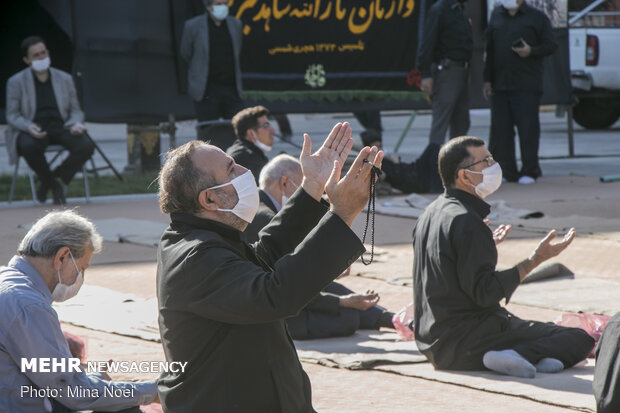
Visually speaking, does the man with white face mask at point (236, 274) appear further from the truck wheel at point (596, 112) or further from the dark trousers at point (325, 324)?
the truck wheel at point (596, 112)

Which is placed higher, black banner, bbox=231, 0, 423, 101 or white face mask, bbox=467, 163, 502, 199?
black banner, bbox=231, 0, 423, 101

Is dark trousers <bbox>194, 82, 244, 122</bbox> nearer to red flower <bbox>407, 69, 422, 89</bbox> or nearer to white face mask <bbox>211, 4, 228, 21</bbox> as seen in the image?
white face mask <bbox>211, 4, 228, 21</bbox>

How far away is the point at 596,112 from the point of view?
20.8m

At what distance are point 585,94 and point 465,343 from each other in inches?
552

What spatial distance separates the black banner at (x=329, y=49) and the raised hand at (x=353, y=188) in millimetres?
10420

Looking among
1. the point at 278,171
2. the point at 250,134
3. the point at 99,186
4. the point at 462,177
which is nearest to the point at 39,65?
the point at 99,186

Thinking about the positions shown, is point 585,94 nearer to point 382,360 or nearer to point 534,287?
point 534,287

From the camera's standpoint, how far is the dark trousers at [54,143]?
441 inches

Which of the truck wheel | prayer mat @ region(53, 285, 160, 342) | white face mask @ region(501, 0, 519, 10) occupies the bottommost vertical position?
the truck wheel

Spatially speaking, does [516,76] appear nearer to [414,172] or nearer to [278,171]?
[414,172]

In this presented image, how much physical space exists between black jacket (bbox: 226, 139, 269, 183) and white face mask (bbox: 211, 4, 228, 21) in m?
3.61

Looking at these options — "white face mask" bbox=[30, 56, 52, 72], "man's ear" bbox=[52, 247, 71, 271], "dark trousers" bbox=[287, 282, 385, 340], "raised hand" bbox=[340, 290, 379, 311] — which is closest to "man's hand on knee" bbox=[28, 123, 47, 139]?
"white face mask" bbox=[30, 56, 52, 72]

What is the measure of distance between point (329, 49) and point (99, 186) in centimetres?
330

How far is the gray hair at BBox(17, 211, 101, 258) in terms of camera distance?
3.70 m
